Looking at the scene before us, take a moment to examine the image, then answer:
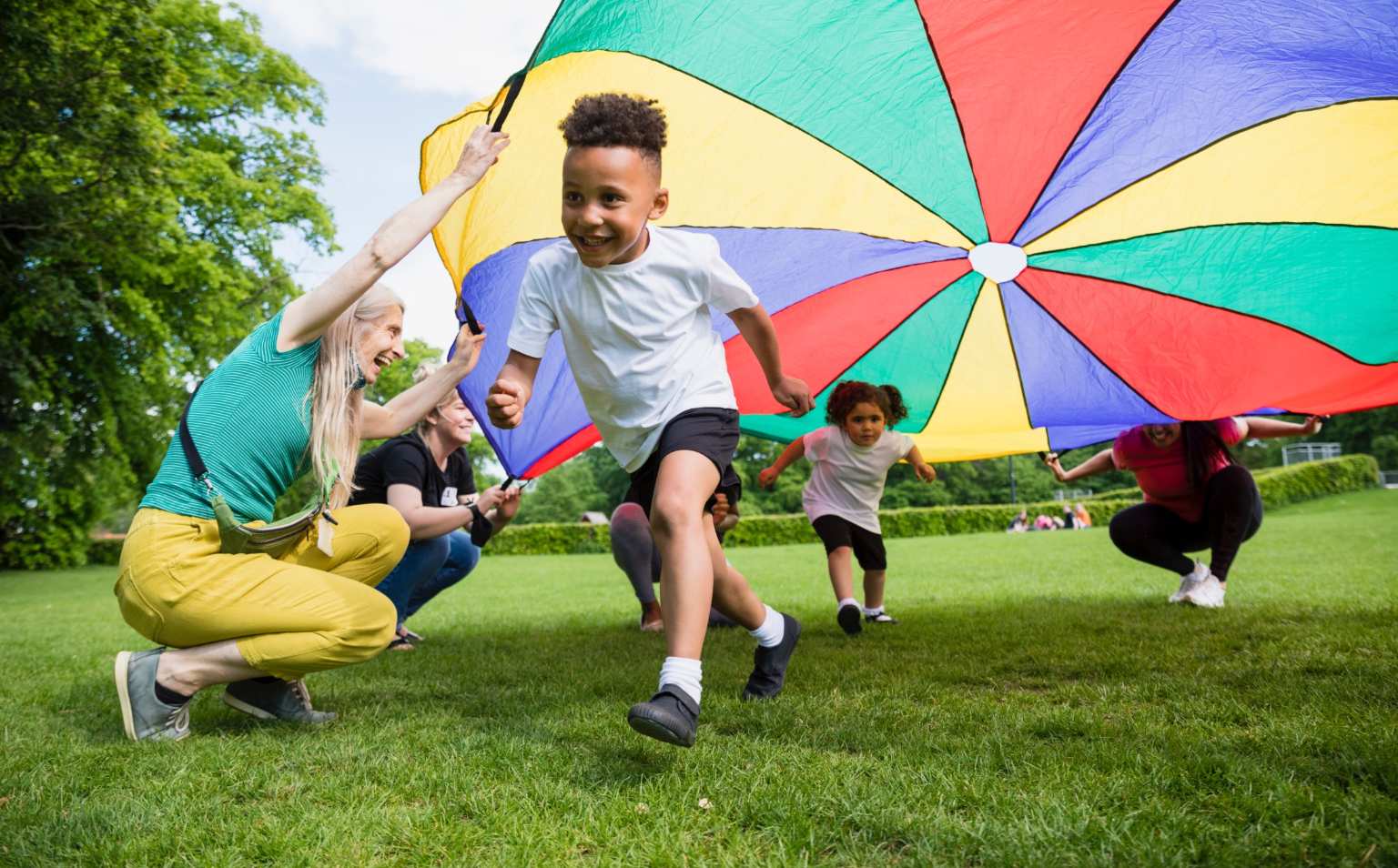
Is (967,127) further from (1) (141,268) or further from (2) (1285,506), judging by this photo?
(2) (1285,506)

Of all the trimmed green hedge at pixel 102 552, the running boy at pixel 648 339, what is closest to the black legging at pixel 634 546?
the running boy at pixel 648 339

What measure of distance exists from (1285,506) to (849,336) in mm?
28170

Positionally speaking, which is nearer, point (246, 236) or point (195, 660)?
point (195, 660)

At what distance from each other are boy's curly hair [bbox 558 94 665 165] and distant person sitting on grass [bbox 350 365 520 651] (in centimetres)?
176

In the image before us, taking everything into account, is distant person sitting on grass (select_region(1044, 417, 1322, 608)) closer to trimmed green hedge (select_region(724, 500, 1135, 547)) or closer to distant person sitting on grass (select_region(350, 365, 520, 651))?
distant person sitting on grass (select_region(350, 365, 520, 651))

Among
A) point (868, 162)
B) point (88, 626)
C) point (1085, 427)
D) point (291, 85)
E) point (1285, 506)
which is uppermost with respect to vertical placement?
point (291, 85)

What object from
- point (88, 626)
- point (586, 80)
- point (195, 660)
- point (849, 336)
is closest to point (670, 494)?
point (195, 660)

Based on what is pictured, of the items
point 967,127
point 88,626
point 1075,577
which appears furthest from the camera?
point 1075,577

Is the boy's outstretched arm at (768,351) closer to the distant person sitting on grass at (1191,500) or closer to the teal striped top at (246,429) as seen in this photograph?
the teal striped top at (246,429)

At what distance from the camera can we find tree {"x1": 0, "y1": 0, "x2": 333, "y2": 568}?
10.7 meters

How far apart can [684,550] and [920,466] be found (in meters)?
3.00

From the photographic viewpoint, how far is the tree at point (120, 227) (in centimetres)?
1073

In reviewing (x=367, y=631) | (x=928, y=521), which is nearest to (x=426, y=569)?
(x=367, y=631)

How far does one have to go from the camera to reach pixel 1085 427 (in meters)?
5.33
